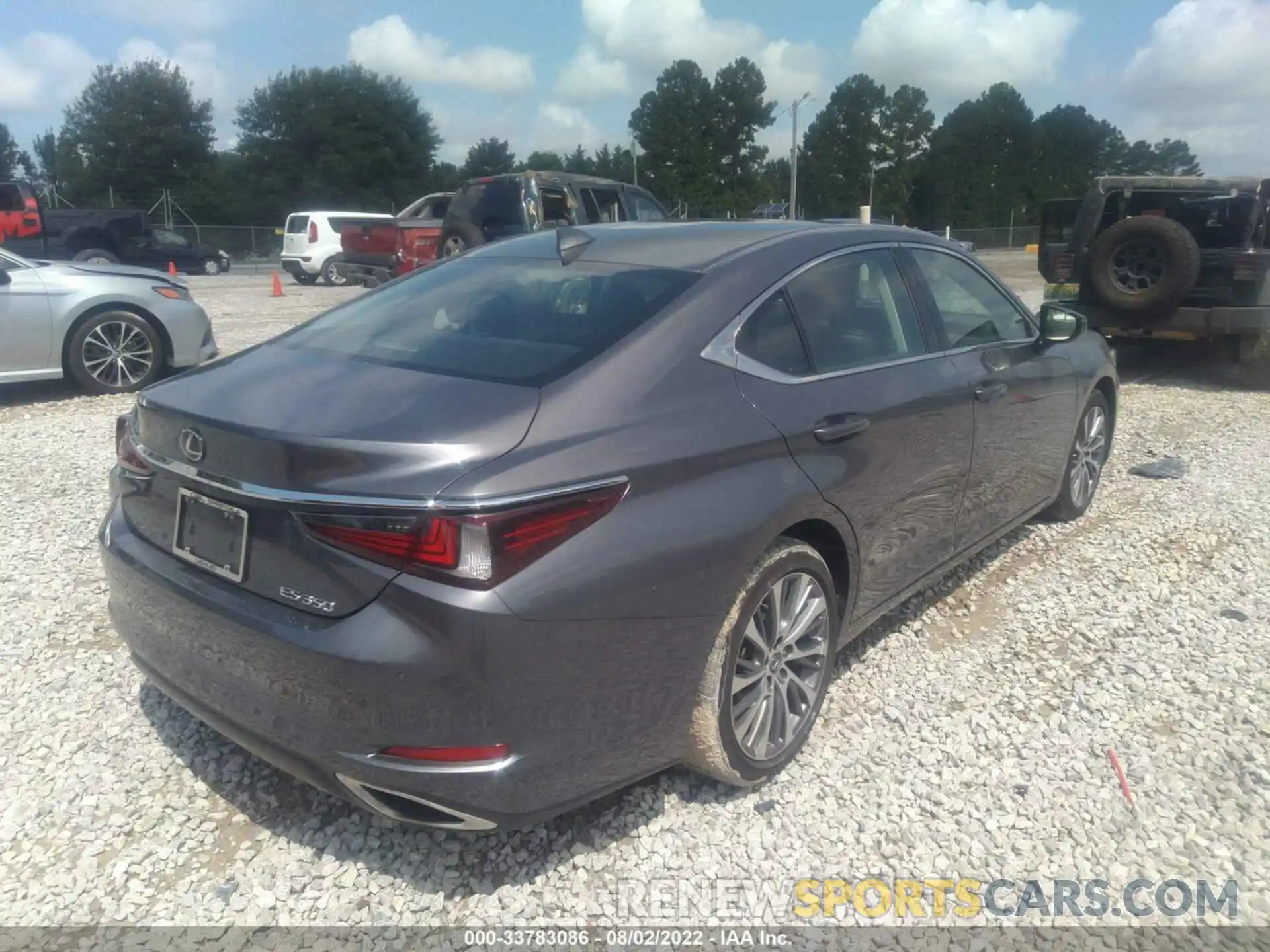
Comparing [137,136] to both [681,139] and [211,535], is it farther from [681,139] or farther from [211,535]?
[211,535]

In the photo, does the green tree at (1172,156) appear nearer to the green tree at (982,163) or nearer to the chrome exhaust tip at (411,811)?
the green tree at (982,163)

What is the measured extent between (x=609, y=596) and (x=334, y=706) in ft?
2.19

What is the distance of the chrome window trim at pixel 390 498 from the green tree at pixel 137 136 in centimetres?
5920

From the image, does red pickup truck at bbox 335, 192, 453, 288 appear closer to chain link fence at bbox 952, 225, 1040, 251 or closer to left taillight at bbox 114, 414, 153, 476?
left taillight at bbox 114, 414, 153, 476

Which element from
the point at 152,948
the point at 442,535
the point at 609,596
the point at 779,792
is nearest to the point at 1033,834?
the point at 779,792

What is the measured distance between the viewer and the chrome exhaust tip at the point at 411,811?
2.24m

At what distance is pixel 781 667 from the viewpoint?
290 centimetres

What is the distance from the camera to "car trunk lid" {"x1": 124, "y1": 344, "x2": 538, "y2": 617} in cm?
215

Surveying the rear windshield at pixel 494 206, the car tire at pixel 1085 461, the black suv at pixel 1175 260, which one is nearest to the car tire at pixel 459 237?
the rear windshield at pixel 494 206

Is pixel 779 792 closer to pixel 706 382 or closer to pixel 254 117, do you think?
pixel 706 382

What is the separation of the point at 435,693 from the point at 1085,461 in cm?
419

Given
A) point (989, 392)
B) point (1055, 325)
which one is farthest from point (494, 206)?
point (989, 392)

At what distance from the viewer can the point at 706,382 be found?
2646mm

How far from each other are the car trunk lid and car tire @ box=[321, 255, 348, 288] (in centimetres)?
2182
